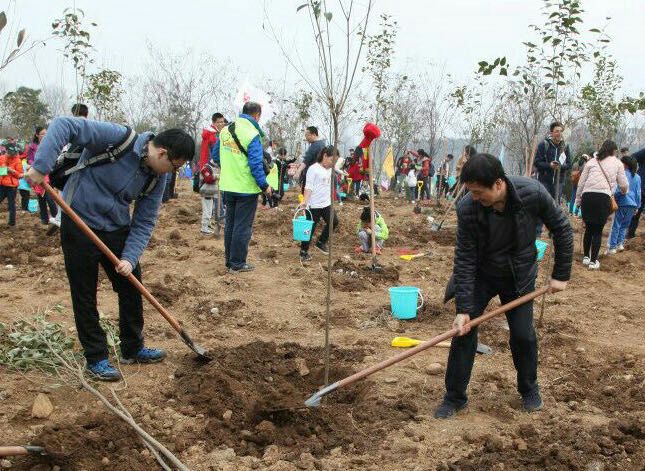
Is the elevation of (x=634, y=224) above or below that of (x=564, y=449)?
above

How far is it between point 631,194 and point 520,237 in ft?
22.1

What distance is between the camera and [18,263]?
750cm

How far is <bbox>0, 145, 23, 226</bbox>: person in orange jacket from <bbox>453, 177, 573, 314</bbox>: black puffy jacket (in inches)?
337

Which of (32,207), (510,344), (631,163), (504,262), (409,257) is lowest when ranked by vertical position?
(32,207)

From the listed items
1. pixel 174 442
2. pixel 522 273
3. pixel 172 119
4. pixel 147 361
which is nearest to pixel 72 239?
pixel 147 361

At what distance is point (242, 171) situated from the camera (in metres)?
6.84

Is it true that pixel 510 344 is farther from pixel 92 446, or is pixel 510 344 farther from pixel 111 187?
pixel 111 187

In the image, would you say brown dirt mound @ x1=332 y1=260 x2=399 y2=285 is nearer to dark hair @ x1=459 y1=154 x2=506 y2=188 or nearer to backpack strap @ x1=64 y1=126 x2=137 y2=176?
backpack strap @ x1=64 y1=126 x2=137 y2=176

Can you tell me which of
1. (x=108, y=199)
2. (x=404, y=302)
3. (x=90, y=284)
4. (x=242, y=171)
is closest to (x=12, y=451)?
(x=90, y=284)

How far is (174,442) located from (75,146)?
1878 mm

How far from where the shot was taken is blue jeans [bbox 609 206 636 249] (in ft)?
29.5

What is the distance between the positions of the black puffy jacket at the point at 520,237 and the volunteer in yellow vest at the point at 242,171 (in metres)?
3.69

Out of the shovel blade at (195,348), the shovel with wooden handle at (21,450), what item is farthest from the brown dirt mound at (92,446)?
the shovel blade at (195,348)

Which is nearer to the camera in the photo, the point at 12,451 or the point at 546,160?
the point at 12,451
